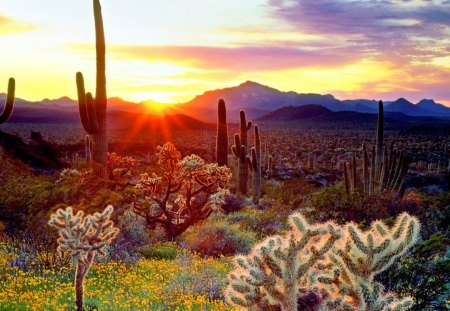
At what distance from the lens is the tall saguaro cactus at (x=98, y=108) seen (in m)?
17.2

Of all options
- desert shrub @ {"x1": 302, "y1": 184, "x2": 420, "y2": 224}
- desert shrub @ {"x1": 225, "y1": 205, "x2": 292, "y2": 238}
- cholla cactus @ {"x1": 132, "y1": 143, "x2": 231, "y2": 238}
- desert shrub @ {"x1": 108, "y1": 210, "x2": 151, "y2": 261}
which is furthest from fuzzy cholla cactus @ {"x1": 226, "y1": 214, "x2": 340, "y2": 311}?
desert shrub @ {"x1": 302, "y1": 184, "x2": 420, "y2": 224}

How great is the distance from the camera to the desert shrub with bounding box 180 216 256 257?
1355 centimetres

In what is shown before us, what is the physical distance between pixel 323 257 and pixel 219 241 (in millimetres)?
9247

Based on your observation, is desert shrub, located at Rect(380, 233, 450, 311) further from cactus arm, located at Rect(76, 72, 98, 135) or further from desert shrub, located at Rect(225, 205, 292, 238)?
cactus arm, located at Rect(76, 72, 98, 135)

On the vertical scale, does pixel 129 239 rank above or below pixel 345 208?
below

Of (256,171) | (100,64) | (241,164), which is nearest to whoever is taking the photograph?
(100,64)

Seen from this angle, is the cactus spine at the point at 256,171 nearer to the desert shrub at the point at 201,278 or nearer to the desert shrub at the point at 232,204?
the desert shrub at the point at 232,204

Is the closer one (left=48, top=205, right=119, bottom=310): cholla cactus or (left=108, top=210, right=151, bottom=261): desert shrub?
(left=48, top=205, right=119, bottom=310): cholla cactus

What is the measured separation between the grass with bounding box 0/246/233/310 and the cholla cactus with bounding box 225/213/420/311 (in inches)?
164

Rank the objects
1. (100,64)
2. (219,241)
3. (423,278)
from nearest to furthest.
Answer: (423,278) → (219,241) → (100,64)

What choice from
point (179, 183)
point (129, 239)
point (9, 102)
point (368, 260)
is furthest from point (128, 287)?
point (9, 102)

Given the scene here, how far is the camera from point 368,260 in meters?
4.24

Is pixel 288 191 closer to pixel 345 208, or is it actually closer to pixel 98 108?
pixel 345 208

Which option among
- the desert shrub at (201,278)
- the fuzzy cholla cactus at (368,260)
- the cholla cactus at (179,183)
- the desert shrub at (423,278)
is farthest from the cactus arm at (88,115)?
the fuzzy cholla cactus at (368,260)
